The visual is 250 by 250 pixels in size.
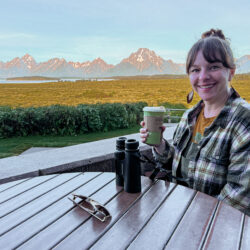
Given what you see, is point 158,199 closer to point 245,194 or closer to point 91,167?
point 245,194

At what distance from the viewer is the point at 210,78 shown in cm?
154

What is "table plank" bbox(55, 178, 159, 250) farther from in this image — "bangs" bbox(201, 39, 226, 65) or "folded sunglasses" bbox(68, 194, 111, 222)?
"bangs" bbox(201, 39, 226, 65)

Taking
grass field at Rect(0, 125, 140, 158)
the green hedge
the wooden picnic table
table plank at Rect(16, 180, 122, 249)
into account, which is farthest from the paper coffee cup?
the green hedge

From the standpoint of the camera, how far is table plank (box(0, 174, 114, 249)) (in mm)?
979

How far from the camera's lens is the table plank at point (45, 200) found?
1115 millimetres

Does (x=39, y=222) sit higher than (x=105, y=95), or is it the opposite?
(x=39, y=222)

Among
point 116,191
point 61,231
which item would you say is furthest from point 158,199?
point 61,231

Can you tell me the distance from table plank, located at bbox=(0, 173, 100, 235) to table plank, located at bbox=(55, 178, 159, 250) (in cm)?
22

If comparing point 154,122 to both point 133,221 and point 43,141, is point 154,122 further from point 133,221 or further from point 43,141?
point 43,141

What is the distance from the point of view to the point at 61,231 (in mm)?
1015

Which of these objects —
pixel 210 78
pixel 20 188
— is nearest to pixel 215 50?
pixel 210 78

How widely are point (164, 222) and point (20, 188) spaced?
0.84 m

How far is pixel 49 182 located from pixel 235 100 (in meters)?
1.15

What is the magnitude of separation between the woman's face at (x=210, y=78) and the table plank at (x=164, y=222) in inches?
23.2
